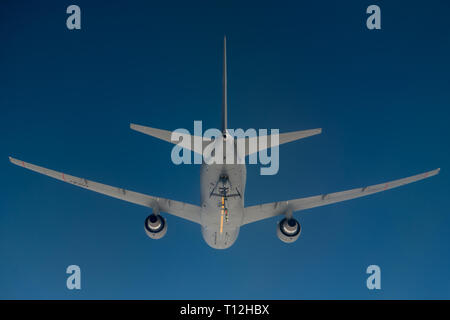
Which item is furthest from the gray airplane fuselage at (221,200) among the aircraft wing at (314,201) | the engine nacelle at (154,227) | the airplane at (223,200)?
the engine nacelle at (154,227)

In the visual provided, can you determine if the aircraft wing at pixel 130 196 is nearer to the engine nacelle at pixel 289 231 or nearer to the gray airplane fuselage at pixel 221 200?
the gray airplane fuselage at pixel 221 200

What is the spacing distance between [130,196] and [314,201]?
11.3 m

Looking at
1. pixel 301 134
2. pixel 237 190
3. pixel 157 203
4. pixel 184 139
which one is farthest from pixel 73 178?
pixel 301 134

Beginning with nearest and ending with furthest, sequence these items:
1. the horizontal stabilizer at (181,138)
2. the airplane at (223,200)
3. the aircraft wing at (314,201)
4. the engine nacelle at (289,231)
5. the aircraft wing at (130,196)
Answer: the horizontal stabilizer at (181,138) → the airplane at (223,200) → the aircraft wing at (130,196) → the aircraft wing at (314,201) → the engine nacelle at (289,231)

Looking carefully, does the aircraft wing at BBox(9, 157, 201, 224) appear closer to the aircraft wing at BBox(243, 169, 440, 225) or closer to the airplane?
the airplane

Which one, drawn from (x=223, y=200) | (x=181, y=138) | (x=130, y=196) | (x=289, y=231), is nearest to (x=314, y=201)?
(x=289, y=231)

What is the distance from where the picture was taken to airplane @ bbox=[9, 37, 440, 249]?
15047 millimetres

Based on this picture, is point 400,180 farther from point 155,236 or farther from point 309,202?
point 155,236

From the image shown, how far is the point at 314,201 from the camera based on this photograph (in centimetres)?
1789

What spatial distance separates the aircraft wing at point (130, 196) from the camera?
16359 mm

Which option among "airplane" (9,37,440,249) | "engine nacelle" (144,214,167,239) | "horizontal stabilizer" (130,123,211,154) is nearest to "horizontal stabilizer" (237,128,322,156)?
"airplane" (9,37,440,249)

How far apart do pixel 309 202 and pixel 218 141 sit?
7262 mm

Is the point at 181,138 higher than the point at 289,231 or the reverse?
higher

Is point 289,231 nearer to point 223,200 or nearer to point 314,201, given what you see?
point 314,201
